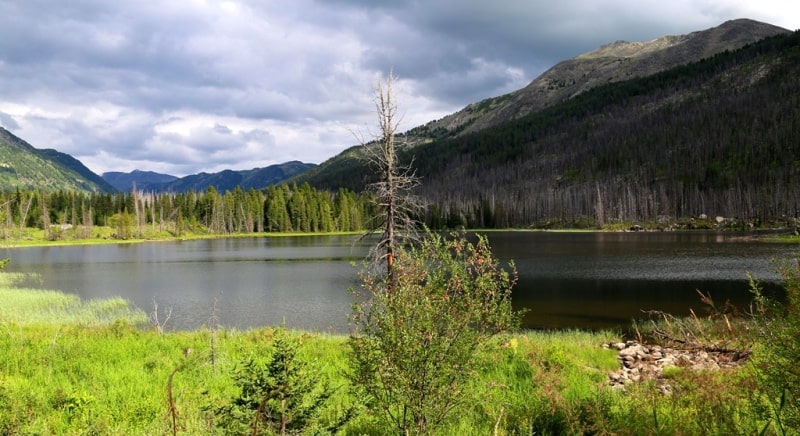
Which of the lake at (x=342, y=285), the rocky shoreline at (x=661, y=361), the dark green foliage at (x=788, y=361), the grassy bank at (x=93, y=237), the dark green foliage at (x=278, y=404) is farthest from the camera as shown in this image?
the grassy bank at (x=93, y=237)

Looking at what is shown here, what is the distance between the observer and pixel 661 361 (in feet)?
49.0

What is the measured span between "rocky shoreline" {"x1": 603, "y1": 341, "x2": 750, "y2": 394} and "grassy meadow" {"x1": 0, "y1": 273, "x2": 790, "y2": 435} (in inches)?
18.9

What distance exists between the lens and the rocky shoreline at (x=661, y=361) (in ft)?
40.9

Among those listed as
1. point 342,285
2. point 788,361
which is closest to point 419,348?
point 788,361

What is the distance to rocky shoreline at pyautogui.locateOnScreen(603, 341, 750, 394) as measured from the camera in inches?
491

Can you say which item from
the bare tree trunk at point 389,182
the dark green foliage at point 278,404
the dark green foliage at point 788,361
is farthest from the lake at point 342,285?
the dark green foliage at point 788,361

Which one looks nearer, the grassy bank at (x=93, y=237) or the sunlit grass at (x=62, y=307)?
the sunlit grass at (x=62, y=307)

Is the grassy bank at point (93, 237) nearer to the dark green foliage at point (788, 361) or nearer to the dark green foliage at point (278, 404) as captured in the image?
the dark green foliage at point (278, 404)

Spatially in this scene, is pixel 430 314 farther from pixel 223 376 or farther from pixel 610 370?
pixel 610 370

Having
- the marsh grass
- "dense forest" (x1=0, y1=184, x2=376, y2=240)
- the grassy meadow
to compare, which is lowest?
the marsh grass

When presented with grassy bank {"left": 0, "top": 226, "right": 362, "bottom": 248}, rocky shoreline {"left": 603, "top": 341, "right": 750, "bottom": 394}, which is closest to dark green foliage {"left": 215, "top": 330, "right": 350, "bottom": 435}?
rocky shoreline {"left": 603, "top": 341, "right": 750, "bottom": 394}

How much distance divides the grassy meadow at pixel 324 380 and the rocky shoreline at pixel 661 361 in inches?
18.9

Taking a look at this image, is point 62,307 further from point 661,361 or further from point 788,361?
point 788,361

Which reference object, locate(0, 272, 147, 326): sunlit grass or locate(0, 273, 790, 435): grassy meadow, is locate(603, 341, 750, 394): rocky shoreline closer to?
locate(0, 273, 790, 435): grassy meadow
